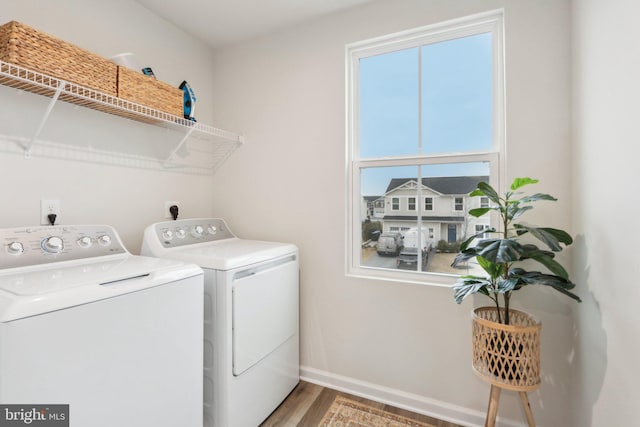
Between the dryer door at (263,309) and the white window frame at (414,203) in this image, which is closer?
the dryer door at (263,309)

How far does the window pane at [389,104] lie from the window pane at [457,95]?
2.8 inches

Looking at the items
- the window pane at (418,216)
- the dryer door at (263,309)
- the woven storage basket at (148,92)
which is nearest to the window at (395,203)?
the window pane at (418,216)

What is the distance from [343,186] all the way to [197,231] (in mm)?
977

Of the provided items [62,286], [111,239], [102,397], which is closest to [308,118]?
[111,239]

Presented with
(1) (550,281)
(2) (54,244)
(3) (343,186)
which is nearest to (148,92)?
(2) (54,244)

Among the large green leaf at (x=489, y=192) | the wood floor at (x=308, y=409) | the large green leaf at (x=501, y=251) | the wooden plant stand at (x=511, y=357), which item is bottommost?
the wood floor at (x=308, y=409)

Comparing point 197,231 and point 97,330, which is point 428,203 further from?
point 97,330

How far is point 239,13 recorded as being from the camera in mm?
2016

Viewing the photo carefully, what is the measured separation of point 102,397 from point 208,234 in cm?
117

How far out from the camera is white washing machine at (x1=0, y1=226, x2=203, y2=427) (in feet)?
2.81

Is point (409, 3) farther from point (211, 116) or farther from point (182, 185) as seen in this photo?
point (182, 185)

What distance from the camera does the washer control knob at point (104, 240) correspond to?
59.7 inches

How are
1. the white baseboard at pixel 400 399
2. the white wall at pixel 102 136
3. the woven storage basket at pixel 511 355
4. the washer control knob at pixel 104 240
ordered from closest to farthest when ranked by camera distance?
the woven storage basket at pixel 511 355 → the white wall at pixel 102 136 → the washer control knob at pixel 104 240 → the white baseboard at pixel 400 399

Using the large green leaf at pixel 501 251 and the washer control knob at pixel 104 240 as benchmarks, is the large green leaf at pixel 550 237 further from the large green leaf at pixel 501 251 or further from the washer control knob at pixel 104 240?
the washer control knob at pixel 104 240
